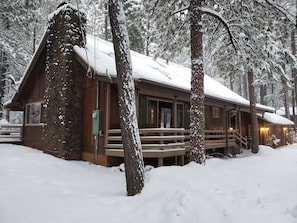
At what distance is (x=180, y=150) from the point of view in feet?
33.7

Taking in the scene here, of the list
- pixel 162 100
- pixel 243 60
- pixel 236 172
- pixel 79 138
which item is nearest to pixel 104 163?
pixel 79 138

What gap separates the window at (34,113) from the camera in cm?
1393

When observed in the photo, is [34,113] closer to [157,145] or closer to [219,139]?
[157,145]

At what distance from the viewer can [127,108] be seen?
6.08 m

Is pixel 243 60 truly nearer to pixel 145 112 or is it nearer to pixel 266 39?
pixel 266 39

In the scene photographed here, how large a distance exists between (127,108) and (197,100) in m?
2.90

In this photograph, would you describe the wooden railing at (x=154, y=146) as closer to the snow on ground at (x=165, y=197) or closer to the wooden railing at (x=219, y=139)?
the snow on ground at (x=165, y=197)

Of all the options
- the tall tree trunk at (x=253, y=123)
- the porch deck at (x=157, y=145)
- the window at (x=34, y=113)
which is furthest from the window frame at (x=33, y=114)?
the tall tree trunk at (x=253, y=123)

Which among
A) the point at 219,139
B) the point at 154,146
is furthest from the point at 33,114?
the point at 219,139

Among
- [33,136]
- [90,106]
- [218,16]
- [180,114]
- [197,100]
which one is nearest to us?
[197,100]

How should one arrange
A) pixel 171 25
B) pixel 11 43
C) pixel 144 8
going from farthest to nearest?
pixel 11 43 < pixel 171 25 < pixel 144 8

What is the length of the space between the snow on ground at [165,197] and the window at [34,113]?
20.0ft

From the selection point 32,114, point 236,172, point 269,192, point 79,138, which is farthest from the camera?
point 32,114

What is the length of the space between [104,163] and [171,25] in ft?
19.8
